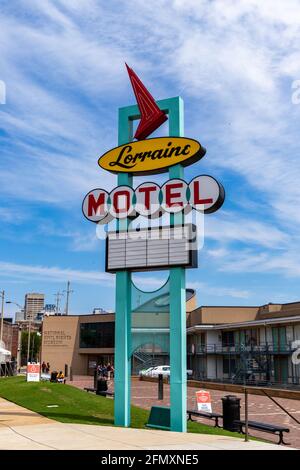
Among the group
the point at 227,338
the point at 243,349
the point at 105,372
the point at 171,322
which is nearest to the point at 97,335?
the point at 105,372

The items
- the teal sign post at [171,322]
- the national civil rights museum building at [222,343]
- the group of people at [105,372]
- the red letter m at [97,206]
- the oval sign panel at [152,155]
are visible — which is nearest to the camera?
the teal sign post at [171,322]

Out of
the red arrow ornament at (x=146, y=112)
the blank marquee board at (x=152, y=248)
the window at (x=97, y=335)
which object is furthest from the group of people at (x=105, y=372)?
the red arrow ornament at (x=146, y=112)

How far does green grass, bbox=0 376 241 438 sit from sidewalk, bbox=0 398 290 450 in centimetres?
120

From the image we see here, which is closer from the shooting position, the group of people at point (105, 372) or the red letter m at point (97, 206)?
the red letter m at point (97, 206)

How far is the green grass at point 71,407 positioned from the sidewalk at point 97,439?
1.20 m

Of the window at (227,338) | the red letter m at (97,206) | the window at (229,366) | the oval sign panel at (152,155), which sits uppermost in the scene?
the oval sign panel at (152,155)

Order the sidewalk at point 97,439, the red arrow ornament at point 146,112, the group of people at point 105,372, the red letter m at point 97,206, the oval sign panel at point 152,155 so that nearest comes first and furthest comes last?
the sidewalk at point 97,439 < the oval sign panel at point 152,155 < the red arrow ornament at point 146,112 < the red letter m at point 97,206 < the group of people at point 105,372

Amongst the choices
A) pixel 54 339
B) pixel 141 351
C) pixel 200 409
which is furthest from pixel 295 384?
pixel 54 339

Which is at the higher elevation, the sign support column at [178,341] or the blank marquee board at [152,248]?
the blank marquee board at [152,248]

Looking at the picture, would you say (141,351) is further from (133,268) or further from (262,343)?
(262,343)

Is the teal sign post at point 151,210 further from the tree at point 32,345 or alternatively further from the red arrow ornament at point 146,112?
the tree at point 32,345

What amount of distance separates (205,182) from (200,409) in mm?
8500

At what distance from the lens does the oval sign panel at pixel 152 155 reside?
15617 millimetres

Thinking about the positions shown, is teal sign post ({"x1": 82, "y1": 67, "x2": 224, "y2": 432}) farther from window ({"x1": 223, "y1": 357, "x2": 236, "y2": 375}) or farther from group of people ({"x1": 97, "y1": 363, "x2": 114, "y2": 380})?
window ({"x1": 223, "y1": 357, "x2": 236, "y2": 375})
